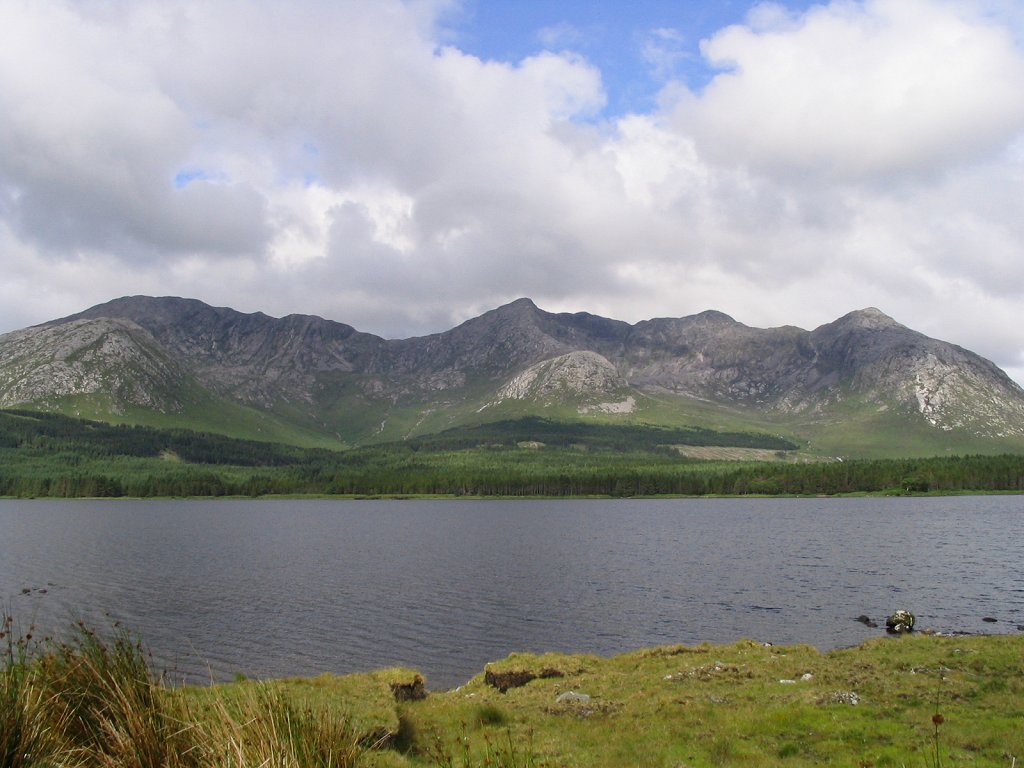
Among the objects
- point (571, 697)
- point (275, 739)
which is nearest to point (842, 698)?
point (571, 697)

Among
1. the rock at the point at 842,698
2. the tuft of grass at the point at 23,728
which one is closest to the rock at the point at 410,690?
the rock at the point at 842,698

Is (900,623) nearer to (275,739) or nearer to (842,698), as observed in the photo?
(842,698)

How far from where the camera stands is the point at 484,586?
83.0 m

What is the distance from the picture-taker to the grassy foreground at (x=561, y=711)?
360 inches

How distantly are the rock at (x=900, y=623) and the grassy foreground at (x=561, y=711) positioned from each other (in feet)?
→ 49.4

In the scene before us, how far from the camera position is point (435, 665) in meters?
50.4

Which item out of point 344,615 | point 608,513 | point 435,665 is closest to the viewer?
point 435,665

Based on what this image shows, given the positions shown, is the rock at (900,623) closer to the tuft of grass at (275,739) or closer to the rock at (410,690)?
the rock at (410,690)

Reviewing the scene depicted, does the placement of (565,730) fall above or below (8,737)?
below

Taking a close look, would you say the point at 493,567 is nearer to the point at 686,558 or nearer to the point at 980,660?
the point at 686,558

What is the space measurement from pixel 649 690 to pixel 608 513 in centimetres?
16719

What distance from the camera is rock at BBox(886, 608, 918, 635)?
183ft

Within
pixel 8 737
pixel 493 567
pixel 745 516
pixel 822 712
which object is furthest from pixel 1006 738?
pixel 745 516

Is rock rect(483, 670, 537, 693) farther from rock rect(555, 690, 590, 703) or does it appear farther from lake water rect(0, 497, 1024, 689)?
lake water rect(0, 497, 1024, 689)
